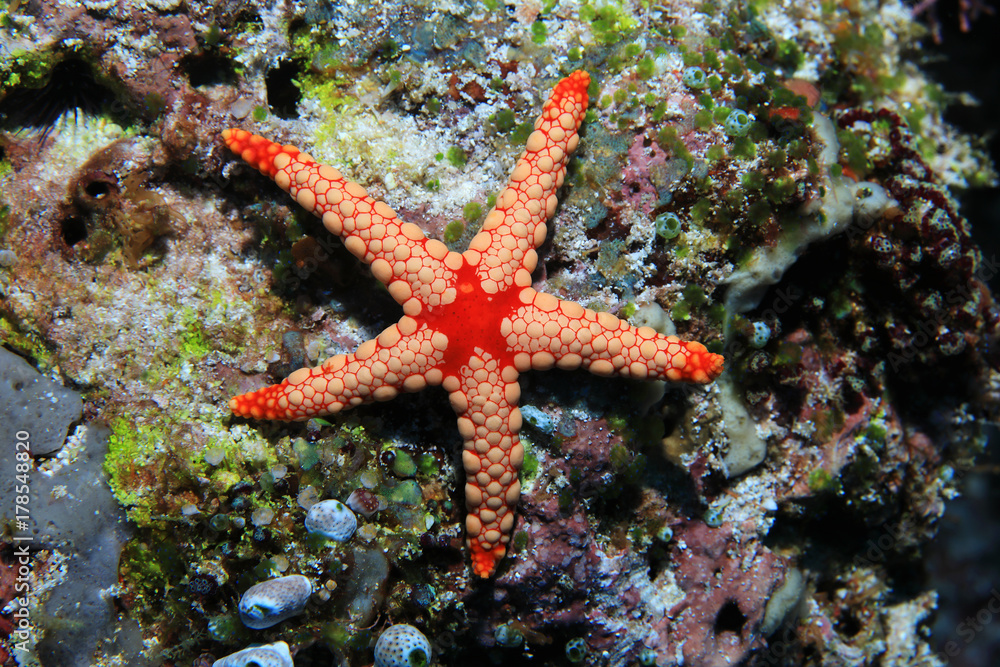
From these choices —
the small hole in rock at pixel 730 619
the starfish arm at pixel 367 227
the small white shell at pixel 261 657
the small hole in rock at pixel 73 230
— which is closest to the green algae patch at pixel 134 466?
the small white shell at pixel 261 657

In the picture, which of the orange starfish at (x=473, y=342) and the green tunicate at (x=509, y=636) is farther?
the green tunicate at (x=509, y=636)

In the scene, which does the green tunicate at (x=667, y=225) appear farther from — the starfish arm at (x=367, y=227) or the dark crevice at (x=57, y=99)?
the dark crevice at (x=57, y=99)

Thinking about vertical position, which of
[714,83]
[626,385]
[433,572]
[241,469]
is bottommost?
[433,572]

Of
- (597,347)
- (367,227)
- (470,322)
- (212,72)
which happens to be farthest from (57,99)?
(597,347)

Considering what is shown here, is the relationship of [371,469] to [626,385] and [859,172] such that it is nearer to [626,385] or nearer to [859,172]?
[626,385]

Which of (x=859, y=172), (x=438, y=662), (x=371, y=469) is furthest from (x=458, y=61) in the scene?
(x=438, y=662)

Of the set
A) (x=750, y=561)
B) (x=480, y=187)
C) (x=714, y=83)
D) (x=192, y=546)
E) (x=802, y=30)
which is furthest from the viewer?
(x=802, y=30)
